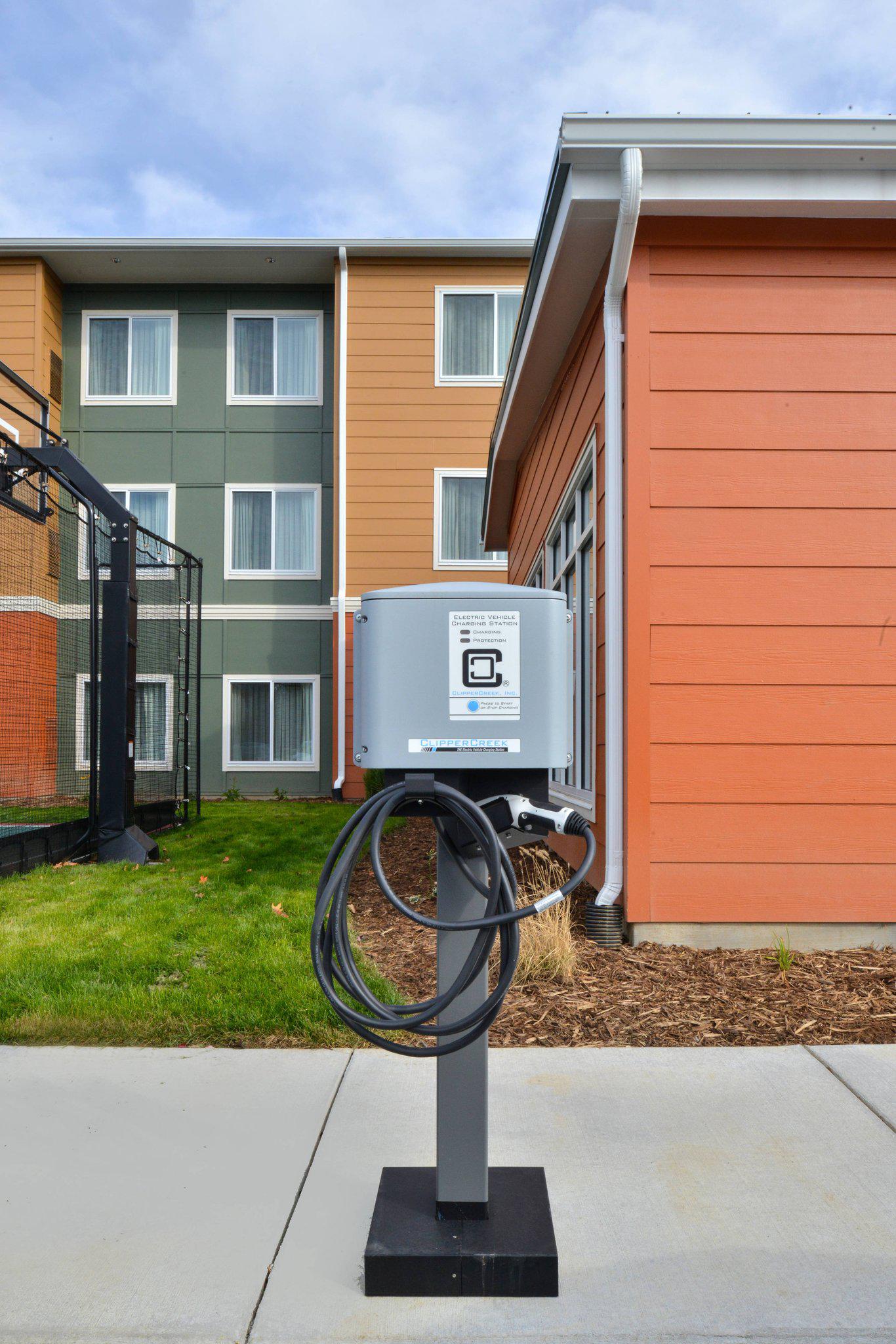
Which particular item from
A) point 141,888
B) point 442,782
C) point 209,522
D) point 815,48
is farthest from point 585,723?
point 209,522

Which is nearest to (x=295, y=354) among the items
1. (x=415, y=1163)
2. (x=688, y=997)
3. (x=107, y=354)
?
(x=107, y=354)

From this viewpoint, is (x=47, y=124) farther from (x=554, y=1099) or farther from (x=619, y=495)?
(x=554, y=1099)

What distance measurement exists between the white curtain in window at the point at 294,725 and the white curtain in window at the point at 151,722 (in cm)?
170

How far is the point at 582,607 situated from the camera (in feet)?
21.0

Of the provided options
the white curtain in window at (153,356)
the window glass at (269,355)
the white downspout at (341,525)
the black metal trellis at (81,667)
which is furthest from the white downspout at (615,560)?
the white curtain in window at (153,356)

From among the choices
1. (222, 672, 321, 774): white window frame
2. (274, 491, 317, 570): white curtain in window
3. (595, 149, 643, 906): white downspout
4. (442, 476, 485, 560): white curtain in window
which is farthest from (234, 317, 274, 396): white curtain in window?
(595, 149, 643, 906): white downspout

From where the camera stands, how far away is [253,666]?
14.5 metres

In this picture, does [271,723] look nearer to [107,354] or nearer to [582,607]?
[107,354]

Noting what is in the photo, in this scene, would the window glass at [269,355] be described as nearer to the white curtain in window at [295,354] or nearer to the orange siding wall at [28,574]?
the white curtain in window at [295,354]

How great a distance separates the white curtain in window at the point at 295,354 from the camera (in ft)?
48.7

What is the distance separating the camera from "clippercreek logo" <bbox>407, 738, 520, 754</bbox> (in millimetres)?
2020

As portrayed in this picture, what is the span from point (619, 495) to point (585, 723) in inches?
71.2

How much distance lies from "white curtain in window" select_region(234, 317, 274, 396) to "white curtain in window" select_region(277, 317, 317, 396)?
120 millimetres

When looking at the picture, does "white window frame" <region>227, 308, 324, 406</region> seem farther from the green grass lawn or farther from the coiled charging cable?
the coiled charging cable
